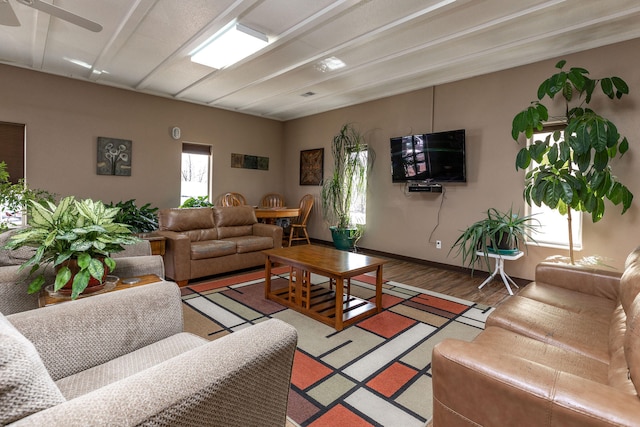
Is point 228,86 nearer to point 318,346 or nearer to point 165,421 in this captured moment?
point 318,346

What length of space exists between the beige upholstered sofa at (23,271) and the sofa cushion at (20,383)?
4.29 ft

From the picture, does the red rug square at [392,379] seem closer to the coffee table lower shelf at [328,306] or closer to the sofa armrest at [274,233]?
the coffee table lower shelf at [328,306]

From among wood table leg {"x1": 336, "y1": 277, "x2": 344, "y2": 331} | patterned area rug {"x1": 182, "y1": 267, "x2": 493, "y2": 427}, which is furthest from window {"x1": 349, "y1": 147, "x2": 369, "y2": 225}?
wood table leg {"x1": 336, "y1": 277, "x2": 344, "y2": 331}

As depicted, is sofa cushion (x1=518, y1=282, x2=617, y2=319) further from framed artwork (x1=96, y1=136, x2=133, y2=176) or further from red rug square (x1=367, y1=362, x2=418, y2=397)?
framed artwork (x1=96, y1=136, x2=133, y2=176)

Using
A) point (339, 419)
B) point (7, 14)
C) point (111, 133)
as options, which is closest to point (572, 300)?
point (339, 419)

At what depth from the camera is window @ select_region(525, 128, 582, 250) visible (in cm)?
354

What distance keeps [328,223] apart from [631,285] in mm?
4867

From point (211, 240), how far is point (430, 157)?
321cm

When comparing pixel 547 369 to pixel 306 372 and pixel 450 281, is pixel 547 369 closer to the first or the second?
pixel 306 372

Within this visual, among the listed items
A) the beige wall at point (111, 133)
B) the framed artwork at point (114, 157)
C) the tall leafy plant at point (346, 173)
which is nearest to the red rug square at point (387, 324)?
the tall leafy plant at point (346, 173)

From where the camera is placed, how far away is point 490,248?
140 inches

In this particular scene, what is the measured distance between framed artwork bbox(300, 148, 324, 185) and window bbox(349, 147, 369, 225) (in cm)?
87

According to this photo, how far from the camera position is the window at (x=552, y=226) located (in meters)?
3.54

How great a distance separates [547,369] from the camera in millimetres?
1030
